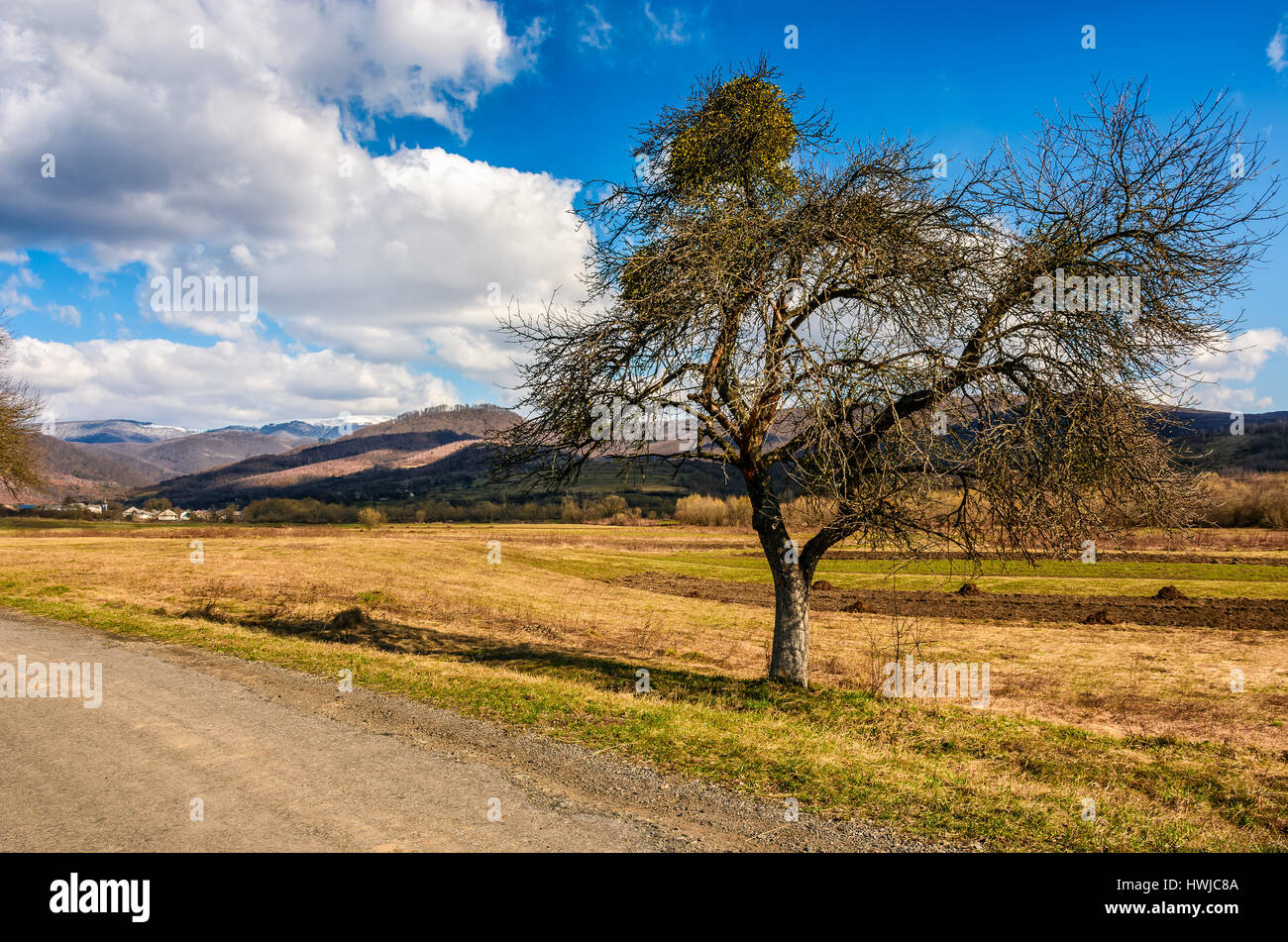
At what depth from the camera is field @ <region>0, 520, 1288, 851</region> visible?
754 centimetres

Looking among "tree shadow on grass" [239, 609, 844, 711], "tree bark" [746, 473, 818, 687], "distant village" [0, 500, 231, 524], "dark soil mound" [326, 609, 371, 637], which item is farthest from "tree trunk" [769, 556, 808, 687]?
"distant village" [0, 500, 231, 524]

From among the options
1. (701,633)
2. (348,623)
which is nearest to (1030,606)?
(701,633)

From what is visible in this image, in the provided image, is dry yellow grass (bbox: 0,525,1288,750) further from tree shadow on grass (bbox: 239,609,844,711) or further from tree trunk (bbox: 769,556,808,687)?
tree trunk (bbox: 769,556,808,687)

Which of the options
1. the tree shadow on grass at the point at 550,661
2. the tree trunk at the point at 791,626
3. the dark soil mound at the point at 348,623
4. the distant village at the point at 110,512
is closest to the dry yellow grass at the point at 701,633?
the tree shadow on grass at the point at 550,661

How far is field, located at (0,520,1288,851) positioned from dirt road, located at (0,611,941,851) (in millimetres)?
760

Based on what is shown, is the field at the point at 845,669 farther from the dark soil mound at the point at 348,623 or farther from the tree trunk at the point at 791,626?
the tree trunk at the point at 791,626

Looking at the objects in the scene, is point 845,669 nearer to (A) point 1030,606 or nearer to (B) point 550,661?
(B) point 550,661

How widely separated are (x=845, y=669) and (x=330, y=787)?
1563cm

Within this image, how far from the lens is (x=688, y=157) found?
41.5ft

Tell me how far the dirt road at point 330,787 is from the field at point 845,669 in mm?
760

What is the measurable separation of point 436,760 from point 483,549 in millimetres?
53069

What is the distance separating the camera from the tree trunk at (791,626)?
13000 mm
